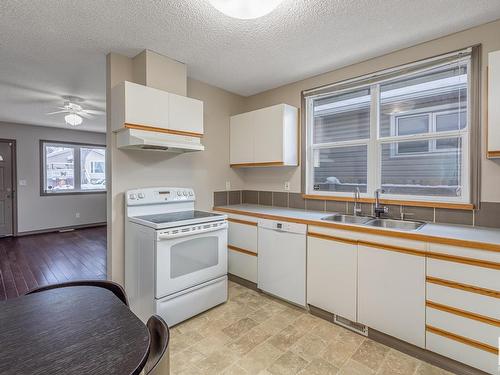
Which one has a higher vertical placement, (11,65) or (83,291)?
(11,65)

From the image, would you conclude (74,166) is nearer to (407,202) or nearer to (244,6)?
(244,6)

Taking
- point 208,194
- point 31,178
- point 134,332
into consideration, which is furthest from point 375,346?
point 31,178

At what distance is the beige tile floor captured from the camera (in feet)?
5.79

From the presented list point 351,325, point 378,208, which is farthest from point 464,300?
point 378,208

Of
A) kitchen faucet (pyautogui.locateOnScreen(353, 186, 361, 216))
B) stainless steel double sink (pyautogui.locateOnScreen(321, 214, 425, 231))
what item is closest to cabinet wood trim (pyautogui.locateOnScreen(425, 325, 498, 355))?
stainless steel double sink (pyautogui.locateOnScreen(321, 214, 425, 231))

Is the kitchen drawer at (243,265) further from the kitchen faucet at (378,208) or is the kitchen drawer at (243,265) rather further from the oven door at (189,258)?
the kitchen faucet at (378,208)

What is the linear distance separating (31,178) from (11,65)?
3.85m

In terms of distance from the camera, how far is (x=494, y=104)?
5.95 feet

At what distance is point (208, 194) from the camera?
335 cm

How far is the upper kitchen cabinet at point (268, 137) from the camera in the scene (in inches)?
118

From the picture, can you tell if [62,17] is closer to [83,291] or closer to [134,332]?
[83,291]

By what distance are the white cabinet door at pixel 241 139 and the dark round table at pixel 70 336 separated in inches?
95.6

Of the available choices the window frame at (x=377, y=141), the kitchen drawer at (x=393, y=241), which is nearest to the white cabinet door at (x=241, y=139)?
the window frame at (x=377, y=141)

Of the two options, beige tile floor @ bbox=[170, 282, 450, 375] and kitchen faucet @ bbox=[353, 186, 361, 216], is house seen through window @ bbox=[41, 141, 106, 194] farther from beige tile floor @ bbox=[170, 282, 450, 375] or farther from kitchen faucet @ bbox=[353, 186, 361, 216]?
kitchen faucet @ bbox=[353, 186, 361, 216]
